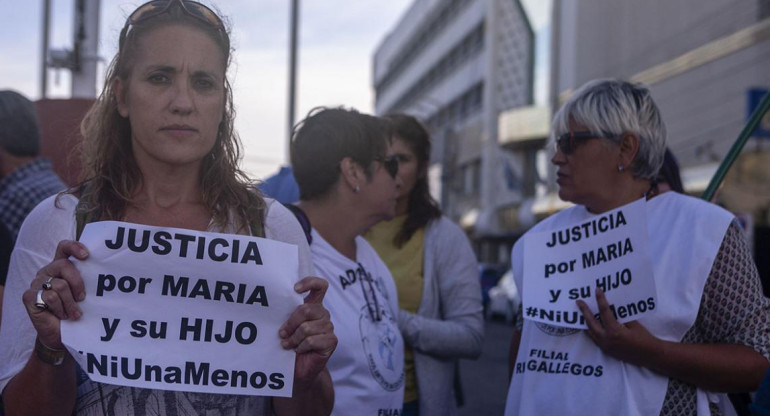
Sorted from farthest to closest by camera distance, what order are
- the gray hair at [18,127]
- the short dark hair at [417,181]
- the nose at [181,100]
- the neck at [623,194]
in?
the short dark hair at [417,181] < the gray hair at [18,127] < the neck at [623,194] < the nose at [181,100]

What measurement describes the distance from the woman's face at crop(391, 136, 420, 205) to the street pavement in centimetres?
386

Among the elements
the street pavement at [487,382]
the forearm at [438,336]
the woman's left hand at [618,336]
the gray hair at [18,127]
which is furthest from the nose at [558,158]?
the street pavement at [487,382]

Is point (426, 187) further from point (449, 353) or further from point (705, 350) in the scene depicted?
point (705, 350)

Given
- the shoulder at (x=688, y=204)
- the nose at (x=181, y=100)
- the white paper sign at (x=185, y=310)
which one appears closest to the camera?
the white paper sign at (x=185, y=310)

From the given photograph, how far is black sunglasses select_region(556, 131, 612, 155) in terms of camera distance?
3.13m

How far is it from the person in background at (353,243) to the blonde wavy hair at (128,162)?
87 cm

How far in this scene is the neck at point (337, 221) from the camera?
3436 millimetres

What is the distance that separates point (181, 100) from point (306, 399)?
720 millimetres

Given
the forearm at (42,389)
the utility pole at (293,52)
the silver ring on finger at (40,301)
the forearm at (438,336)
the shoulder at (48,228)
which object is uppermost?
the utility pole at (293,52)

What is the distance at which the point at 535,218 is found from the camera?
36.7m

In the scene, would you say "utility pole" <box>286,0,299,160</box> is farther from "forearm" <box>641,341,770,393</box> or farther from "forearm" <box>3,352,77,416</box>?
"forearm" <box>3,352,77,416</box>

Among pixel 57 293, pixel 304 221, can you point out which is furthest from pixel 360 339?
pixel 57 293

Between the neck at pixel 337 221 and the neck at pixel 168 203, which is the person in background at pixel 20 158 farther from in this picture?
the neck at pixel 168 203

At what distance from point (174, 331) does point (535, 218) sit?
1378 inches
